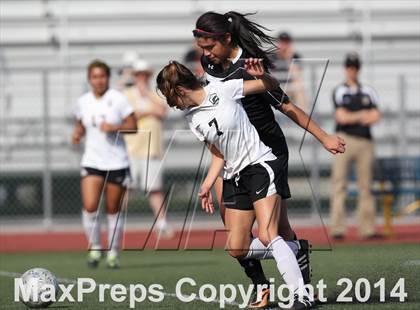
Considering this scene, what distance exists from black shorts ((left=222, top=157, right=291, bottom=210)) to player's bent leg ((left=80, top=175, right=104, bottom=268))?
15.9 ft

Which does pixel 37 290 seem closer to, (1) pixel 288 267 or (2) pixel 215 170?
(2) pixel 215 170

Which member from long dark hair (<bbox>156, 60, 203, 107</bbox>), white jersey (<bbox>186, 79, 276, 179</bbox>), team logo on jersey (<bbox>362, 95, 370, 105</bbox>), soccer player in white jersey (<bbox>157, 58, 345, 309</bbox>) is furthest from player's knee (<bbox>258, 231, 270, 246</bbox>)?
team logo on jersey (<bbox>362, 95, 370, 105</bbox>)

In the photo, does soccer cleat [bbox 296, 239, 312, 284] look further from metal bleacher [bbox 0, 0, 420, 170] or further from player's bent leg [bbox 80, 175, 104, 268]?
metal bleacher [bbox 0, 0, 420, 170]

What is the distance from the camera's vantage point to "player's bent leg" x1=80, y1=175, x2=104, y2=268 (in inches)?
516

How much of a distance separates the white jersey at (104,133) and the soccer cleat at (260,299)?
16.2ft

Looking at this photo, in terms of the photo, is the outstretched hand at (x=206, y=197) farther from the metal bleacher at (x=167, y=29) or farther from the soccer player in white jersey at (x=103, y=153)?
the metal bleacher at (x=167, y=29)

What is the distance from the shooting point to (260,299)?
8.45 metres

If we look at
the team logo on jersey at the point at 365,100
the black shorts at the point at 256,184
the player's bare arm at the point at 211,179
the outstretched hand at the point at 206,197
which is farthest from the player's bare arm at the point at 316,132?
the team logo on jersey at the point at 365,100

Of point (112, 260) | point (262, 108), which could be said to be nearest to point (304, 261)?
point (262, 108)

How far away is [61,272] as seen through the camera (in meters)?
12.5

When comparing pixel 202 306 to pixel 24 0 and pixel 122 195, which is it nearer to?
pixel 122 195

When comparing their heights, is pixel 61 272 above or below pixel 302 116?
below

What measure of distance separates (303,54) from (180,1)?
292 centimetres

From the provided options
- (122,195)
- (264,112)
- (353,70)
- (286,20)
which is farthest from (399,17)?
(264,112)
